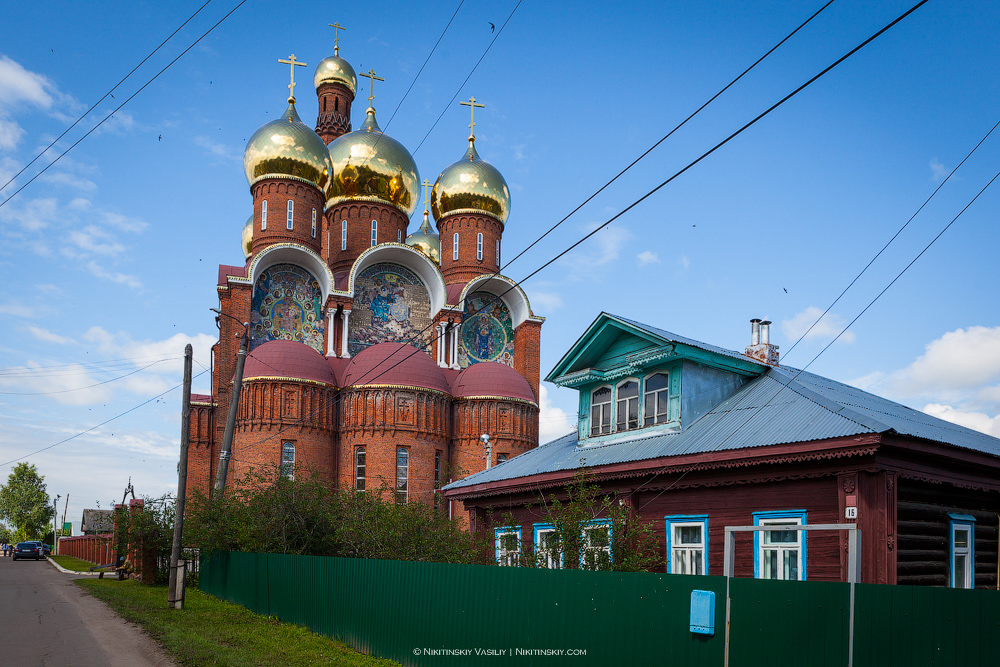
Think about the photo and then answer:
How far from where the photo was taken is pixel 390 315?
40.9 metres

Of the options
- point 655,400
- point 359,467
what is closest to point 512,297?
point 359,467

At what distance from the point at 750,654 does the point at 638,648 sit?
1.22 m

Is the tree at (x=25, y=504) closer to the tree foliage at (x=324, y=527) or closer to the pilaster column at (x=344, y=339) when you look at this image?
the pilaster column at (x=344, y=339)

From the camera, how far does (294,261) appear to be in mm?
39062

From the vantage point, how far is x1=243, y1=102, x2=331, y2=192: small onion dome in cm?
4091

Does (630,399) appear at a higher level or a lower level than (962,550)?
higher

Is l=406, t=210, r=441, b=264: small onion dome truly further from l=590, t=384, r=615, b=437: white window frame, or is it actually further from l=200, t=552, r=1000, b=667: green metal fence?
l=200, t=552, r=1000, b=667: green metal fence

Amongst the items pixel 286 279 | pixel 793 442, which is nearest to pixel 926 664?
pixel 793 442

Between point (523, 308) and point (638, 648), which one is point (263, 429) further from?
point (638, 648)

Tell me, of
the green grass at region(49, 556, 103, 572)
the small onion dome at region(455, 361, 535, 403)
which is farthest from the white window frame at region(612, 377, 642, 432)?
the green grass at region(49, 556, 103, 572)

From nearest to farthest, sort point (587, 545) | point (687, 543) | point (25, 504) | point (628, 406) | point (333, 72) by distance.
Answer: point (587, 545), point (687, 543), point (628, 406), point (333, 72), point (25, 504)

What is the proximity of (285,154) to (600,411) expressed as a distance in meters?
27.8

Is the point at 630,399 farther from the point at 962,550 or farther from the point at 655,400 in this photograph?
the point at 962,550

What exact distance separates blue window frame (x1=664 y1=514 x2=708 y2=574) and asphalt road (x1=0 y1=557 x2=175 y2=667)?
794 cm
